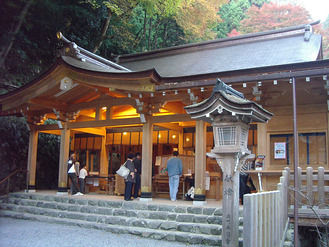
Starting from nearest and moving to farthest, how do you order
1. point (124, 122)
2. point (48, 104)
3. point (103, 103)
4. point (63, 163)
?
point (124, 122)
point (103, 103)
point (48, 104)
point (63, 163)

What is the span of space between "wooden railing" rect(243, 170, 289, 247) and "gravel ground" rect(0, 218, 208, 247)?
88.0 inches

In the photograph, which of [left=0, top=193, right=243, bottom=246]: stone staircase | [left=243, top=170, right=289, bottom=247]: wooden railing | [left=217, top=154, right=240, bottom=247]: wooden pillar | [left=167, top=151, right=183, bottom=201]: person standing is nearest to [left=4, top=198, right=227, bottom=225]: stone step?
[left=0, top=193, right=243, bottom=246]: stone staircase

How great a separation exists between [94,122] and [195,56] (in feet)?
17.5

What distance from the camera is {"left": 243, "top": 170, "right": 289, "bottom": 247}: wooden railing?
478 cm

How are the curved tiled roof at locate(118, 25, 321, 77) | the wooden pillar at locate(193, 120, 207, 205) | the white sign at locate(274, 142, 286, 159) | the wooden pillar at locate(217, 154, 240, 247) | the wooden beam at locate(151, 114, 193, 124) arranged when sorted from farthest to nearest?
the curved tiled roof at locate(118, 25, 321, 77), the wooden beam at locate(151, 114, 193, 124), the white sign at locate(274, 142, 286, 159), the wooden pillar at locate(193, 120, 207, 205), the wooden pillar at locate(217, 154, 240, 247)

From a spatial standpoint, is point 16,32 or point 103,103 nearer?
point 103,103

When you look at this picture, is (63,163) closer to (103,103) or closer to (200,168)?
(103,103)

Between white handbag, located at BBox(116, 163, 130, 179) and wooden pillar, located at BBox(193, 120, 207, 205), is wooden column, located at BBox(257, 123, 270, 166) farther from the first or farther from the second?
white handbag, located at BBox(116, 163, 130, 179)

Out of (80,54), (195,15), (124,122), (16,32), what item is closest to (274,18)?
(195,15)

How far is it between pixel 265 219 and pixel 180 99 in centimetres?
543

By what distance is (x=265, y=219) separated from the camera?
17.5 feet

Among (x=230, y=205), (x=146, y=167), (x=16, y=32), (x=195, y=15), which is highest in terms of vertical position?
(x=195, y=15)

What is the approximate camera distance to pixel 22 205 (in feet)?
38.1

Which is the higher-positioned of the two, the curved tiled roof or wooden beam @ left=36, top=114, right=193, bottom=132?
the curved tiled roof
